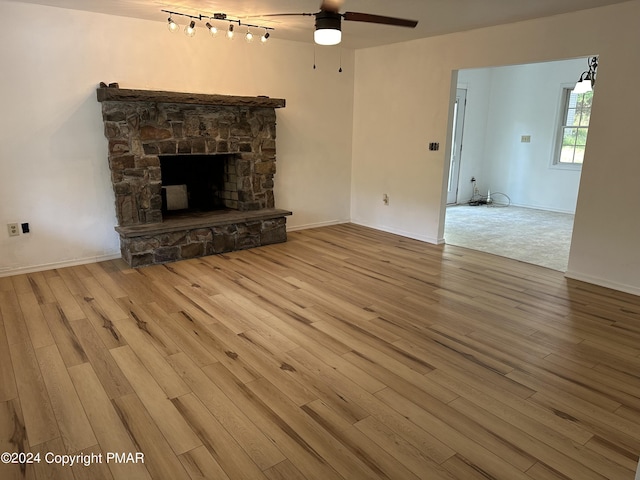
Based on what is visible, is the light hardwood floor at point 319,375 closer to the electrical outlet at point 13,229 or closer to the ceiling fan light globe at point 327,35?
the electrical outlet at point 13,229

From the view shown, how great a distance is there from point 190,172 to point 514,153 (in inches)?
231

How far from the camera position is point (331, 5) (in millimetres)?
2533

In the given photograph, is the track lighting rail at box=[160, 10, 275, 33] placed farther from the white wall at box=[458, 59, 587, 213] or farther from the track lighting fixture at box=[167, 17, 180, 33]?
the white wall at box=[458, 59, 587, 213]

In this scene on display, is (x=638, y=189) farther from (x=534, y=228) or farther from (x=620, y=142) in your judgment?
(x=534, y=228)

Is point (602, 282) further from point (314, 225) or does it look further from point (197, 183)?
point (197, 183)

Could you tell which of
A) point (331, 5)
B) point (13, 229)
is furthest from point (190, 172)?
point (331, 5)

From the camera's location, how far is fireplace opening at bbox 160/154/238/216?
197 inches

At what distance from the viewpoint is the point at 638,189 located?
140 inches

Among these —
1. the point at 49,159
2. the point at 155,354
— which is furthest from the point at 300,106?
the point at 155,354

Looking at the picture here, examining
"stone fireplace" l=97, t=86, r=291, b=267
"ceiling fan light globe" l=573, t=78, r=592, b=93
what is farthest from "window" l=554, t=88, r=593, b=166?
"stone fireplace" l=97, t=86, r=291, b=267

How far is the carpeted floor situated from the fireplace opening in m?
2.84

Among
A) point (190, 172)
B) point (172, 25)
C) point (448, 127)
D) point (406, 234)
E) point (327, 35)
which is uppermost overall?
point (172, 25)

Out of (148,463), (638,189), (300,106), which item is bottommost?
(148,463)

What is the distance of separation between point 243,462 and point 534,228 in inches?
221
